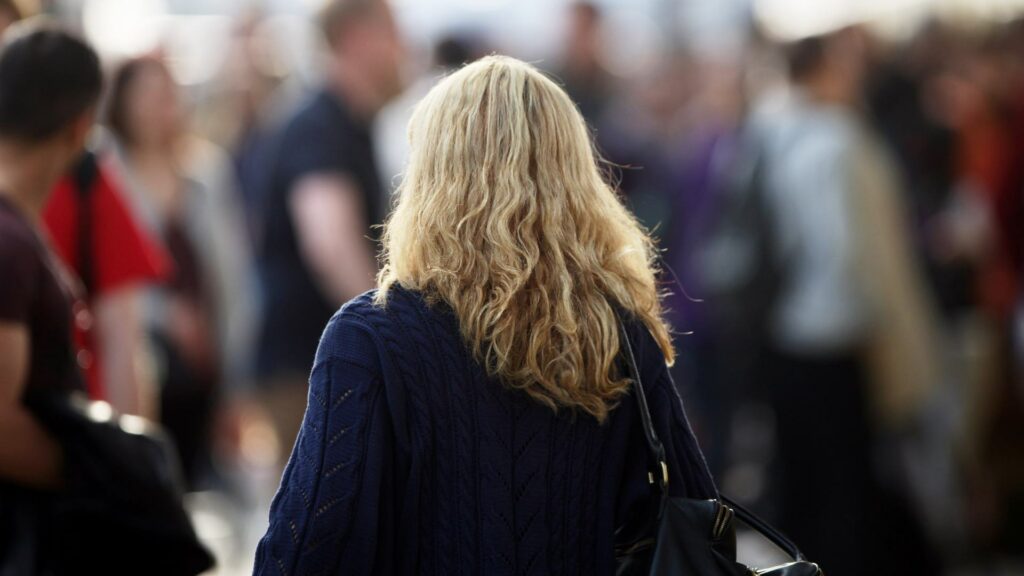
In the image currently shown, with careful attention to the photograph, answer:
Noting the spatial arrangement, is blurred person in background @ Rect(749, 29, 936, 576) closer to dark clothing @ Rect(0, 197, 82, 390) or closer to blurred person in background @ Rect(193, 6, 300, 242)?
dark clothing @ Rect(0, 197, 82, 390)

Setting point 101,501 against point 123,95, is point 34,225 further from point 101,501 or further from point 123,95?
point 123,95

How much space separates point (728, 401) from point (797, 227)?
2654 mm

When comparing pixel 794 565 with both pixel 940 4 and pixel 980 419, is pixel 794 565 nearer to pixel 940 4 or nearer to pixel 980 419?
pixel 980 419

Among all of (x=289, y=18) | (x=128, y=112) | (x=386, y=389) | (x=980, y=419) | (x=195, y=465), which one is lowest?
(x=980, y=419)

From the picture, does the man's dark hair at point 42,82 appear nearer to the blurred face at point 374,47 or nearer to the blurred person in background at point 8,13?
the blurred person in background at point 8,13

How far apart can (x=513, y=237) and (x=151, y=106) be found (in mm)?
3276

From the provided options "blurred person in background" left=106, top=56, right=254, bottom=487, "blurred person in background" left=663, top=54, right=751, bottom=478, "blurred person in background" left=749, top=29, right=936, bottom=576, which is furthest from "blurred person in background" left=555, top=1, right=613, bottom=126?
"blurred person in background" left=106, top=56, right=254, bottom=487

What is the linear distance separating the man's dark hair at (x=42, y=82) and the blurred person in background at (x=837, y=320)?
3024 mm

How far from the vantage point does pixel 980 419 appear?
265 inches

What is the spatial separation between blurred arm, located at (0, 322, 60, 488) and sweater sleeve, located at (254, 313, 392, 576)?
2.44ft

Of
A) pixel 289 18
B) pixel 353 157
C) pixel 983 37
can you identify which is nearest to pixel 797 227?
pixel 353 157

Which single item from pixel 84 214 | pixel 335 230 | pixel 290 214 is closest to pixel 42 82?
pixel 84 214

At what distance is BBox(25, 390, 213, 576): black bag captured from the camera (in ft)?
9.61

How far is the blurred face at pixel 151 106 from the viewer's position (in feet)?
17.4
